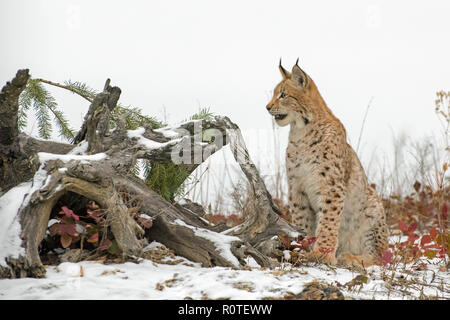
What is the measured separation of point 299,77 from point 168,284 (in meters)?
3.45

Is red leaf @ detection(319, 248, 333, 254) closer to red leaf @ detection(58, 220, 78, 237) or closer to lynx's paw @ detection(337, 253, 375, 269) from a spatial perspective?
lynx's paw @ detection(337, 253, 375, 269)

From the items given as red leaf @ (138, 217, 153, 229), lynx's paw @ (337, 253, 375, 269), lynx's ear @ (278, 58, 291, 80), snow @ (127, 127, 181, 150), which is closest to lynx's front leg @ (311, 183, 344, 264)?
lynx's paw @ (337, 253, 375, 269)

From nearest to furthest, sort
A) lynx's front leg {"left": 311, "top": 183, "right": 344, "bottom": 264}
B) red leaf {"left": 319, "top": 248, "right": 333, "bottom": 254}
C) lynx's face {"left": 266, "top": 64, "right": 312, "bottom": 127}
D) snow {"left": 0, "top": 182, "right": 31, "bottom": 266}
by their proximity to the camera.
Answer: snow {"left": 0, "top": 182, "right": 31, "bottom": 266}, red leaf {"left": 319, "top": 248, "right": 333, "bottom": 254}, lynx's front leg {"left": 311, "top": 183, "right": 344, "bottom": 264}, lynx's face {"left": 266, "top": 64, "right": 312, "bottom": 127}

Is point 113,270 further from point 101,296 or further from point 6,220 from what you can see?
point 6,220

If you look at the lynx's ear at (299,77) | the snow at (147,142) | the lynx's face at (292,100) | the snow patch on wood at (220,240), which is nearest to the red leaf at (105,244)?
the snow patch on wood at (220,240)

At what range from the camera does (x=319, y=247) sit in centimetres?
538

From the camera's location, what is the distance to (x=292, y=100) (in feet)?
19.4

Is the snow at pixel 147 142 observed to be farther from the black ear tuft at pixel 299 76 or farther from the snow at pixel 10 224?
the black ear tuft at pixel 299 76

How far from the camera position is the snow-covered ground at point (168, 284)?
120 inches

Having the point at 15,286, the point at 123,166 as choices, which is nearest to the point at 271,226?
the point at 123,166

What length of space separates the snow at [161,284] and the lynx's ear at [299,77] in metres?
2.79

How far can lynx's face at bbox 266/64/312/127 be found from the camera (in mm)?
5918
